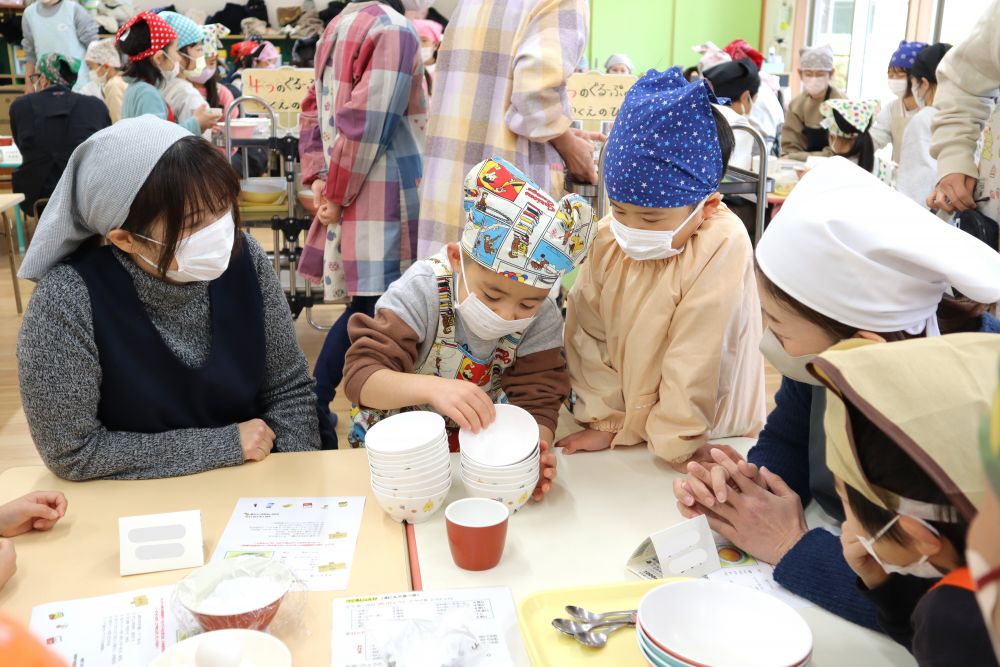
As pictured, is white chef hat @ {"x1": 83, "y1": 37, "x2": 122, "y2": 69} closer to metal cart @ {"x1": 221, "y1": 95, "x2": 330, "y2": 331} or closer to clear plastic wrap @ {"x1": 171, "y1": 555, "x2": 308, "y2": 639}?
metal cart @ {"x1": 221, "y1": 95, "x2": 330, "y2": 331}

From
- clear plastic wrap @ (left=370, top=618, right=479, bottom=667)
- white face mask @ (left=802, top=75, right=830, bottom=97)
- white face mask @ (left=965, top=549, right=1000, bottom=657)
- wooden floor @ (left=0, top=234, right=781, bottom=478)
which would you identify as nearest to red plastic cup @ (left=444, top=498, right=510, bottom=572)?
clear plastic wrap @ (left=370, top=618, right=479, bottom=667)

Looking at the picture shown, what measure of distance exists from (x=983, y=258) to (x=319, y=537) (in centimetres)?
94

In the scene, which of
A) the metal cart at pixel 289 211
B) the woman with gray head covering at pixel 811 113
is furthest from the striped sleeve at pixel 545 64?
the woman with gray head covering at pixel 811 113

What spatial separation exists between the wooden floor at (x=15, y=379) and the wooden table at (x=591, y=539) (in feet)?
6.06

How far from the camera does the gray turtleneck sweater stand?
1318mm

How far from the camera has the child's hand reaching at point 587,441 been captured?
5.06 ft

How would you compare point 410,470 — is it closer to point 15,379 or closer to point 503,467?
point 503,467

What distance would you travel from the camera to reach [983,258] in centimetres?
98

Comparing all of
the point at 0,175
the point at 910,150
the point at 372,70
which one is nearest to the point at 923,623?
the point at 372,70

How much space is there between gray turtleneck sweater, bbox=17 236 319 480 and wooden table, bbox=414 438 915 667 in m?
0.46

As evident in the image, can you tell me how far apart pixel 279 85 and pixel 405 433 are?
3358 millimetres

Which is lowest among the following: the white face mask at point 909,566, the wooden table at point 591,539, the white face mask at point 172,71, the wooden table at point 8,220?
the wooden table at point 8,220

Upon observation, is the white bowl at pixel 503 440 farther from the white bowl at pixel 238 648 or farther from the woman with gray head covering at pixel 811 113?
the woman with gray head covering at pixel 811 113

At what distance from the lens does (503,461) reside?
4.02ft
